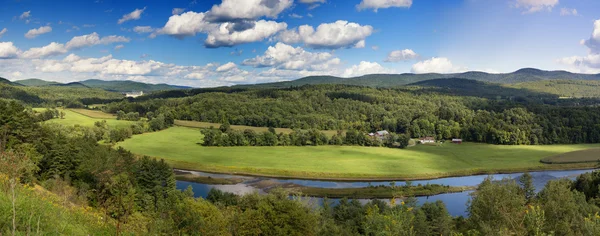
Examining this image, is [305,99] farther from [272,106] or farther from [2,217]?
[2,217]

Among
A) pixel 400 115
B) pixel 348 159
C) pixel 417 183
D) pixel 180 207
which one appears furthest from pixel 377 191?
pixel 400 115

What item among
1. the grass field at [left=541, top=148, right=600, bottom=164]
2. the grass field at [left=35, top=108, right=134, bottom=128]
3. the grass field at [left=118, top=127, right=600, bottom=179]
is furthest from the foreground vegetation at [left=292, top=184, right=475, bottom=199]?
the grass field at [left=35, top=108, right=134, bottom=128]

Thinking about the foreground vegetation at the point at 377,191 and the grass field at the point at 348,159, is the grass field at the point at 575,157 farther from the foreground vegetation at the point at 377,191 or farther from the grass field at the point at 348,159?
the foreground vegetation at the point at 377,191

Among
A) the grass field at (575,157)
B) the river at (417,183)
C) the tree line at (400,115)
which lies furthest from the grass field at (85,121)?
the grass field at (575,157)

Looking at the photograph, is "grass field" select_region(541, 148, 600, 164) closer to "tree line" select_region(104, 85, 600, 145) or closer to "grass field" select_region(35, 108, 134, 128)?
"tree line" select_region(104, 85, 600, 145)

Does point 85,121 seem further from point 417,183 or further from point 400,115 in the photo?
point 400,115

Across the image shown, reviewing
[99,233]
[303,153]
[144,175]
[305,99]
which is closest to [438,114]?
[305,99]
